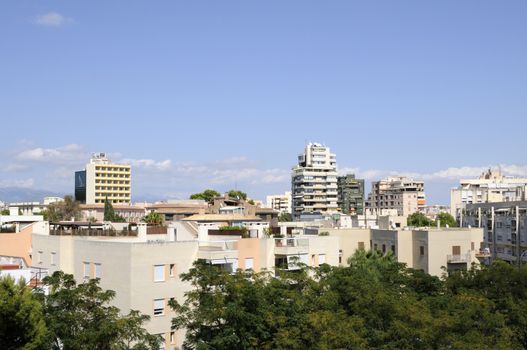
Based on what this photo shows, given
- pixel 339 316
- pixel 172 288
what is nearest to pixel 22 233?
pixel 172 288

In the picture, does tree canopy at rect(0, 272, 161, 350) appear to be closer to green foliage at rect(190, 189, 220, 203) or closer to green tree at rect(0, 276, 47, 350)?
green tree at rect(0, 276, 47, 350)

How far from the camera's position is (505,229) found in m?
84.1

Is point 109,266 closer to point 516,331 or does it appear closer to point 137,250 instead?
point 137,250

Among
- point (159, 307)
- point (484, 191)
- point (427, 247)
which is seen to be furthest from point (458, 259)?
point (484, 191)

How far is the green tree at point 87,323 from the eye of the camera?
31.6 meters

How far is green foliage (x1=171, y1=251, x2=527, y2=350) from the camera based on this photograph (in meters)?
30.4

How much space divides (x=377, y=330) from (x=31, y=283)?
2053 centimetres

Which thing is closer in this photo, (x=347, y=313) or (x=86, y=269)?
(x=347, y=313)

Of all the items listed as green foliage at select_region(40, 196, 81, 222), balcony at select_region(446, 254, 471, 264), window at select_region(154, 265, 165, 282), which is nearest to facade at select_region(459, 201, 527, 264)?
balcony at select_region(446, 254, 471, 264)

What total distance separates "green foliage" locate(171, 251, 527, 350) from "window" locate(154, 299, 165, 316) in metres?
3.77

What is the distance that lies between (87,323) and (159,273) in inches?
384

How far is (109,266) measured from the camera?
4244cm

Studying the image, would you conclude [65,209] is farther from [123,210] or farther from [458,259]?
[458,259]

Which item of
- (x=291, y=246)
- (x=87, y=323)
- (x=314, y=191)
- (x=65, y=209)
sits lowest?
(x=87, y=323)
